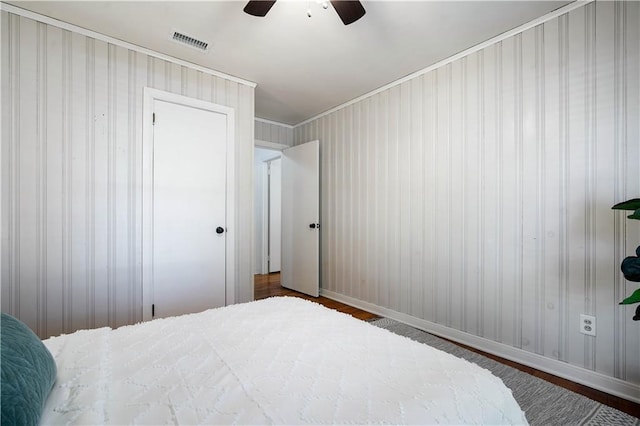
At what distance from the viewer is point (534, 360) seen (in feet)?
7.10

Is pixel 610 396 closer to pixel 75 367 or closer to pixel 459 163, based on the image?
pixel 459 163

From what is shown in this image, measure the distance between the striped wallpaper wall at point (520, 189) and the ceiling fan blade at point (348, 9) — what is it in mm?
1295

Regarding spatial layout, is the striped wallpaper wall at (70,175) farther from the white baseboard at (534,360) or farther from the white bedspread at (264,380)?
the white baseboard at (534,360)

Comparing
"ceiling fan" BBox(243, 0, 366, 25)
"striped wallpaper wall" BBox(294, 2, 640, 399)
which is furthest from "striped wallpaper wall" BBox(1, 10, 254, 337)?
"striped wallpaper wall" BBox(294, 2, 640, 399)

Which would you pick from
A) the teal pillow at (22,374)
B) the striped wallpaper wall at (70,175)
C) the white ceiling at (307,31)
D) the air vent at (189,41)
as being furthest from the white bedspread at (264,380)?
the air vent at (189,41)

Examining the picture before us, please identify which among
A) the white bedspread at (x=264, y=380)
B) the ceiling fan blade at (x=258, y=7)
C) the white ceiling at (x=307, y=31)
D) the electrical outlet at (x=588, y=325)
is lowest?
the electrical outlet at (x=588, y=325)

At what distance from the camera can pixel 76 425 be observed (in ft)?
2.41

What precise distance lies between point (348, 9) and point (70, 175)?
7.42 ft

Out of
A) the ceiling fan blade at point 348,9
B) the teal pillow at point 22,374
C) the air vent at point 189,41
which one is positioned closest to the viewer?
the teal pillow at point 22,374

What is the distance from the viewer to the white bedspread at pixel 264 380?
2.62 feet

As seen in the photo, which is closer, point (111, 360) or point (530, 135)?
point (111, 360)

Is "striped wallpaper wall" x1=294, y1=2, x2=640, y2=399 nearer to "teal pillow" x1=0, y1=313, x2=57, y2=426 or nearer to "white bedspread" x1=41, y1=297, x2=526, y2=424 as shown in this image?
"white bedspread" x1=41, y1=297, x2=526, y2=424

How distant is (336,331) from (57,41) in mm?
2814

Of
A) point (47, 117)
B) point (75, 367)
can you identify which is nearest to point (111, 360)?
point (75, 367)
